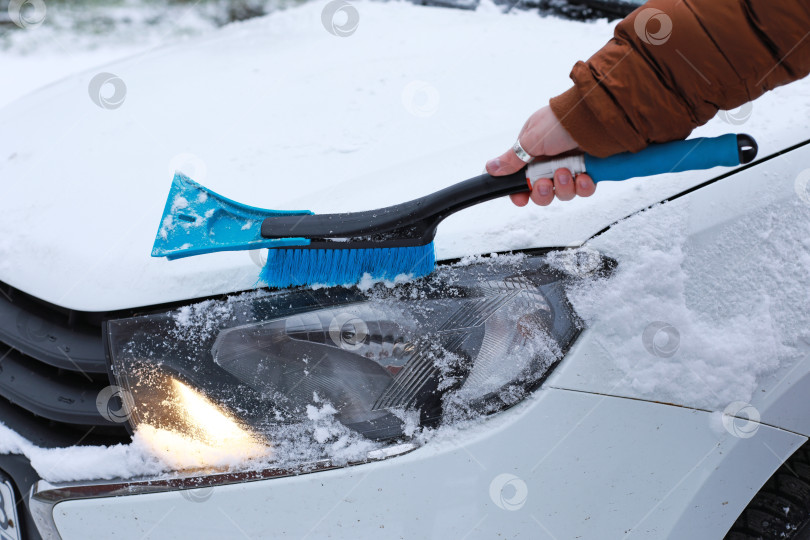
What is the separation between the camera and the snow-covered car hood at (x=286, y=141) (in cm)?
149

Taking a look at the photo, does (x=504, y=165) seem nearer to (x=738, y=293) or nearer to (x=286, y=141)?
(x=738, y=293)

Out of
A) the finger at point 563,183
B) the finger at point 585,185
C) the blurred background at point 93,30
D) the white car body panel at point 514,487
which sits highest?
the blurred background at point 93,30

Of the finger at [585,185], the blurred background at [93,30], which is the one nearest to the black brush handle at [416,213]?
the finger at [585,185]

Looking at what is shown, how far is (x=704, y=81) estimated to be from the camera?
52.6 inches

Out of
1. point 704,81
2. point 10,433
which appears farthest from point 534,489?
point 10,433

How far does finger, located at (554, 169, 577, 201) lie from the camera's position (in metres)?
1.41

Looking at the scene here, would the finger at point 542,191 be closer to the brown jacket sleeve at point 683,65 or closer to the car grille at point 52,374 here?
the brown jacket sleeve at point 683,65

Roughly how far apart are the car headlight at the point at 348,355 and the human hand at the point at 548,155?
16 centimetres

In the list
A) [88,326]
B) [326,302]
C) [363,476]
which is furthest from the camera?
[88,326]

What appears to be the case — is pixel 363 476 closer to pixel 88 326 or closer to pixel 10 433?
pixel 88 326

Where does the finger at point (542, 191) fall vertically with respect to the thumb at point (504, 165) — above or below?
below

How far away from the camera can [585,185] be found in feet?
4.62

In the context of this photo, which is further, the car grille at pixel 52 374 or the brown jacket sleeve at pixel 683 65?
the car grille at pixel 52 374

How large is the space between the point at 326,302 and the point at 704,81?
90 cm
